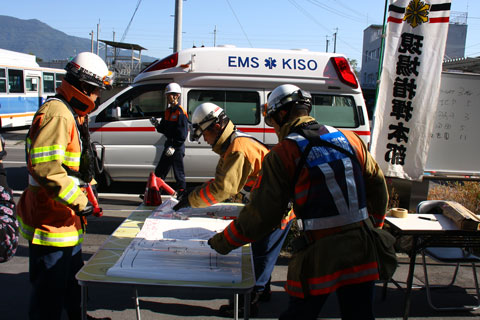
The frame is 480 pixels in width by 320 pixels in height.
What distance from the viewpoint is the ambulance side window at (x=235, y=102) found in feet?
23.4

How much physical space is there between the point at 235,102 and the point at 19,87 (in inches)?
506

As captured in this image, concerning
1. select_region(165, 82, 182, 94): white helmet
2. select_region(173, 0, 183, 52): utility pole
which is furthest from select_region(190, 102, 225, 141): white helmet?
select_region(173, 0, 183, 52): utility pole

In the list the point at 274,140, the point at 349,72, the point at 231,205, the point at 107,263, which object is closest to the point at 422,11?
the point at 349,72

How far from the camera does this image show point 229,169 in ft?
10.0

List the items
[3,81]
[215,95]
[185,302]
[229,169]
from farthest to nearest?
[3,81], [215,95], [185,302], [229,169]

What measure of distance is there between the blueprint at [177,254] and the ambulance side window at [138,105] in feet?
13.9

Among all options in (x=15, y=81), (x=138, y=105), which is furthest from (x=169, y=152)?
(x=15, y=81)

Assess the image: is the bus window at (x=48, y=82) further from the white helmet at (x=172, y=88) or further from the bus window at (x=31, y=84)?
the white helmet at (x=172, y=88)

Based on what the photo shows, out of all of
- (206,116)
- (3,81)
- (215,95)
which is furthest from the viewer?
(3,81)

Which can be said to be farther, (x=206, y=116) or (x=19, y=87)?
(x=19, y=87)

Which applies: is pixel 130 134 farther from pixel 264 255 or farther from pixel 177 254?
pixel 177 254

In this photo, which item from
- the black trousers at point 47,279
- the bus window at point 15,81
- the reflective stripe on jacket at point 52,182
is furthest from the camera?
the bus window at point 15,81

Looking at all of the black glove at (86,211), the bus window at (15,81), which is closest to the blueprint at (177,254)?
the black glove at (86,211)

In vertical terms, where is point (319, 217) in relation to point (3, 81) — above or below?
below
